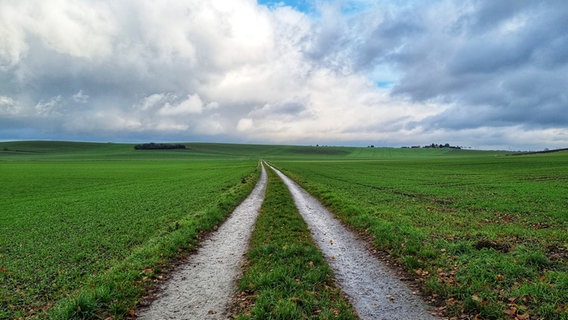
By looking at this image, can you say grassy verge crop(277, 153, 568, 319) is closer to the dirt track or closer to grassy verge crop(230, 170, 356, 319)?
the dirt track

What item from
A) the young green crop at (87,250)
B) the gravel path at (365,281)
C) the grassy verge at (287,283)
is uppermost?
the grassy verge at (287,283)

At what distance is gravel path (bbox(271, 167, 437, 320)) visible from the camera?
8063 mm

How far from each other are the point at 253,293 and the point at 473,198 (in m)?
26.1

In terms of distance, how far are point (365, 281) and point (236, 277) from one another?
163 inches

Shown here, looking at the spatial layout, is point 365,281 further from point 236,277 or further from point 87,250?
point 87,250

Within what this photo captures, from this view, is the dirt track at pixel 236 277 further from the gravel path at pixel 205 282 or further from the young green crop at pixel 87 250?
the young green crop at pixel 87 250

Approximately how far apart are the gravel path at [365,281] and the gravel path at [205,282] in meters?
3.48

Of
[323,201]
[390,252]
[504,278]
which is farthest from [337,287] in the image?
[323,201]

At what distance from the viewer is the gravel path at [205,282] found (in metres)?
8.33

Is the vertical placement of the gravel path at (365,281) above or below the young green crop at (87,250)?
above

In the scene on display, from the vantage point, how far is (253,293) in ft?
29.7

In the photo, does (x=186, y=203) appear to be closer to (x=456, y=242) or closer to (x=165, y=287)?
(x=165, y=287)

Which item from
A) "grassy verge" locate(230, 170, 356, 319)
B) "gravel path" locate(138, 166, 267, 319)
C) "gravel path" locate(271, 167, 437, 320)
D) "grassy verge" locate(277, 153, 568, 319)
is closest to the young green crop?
"gravel path" locate(138, 166, 267, 319)

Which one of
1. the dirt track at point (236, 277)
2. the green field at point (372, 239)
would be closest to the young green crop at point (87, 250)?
the green field at point (372, 239)
